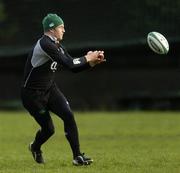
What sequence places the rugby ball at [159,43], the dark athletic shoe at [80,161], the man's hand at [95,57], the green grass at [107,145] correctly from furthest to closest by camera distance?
1. the rugby ball at [159,43]
2. the dark athletic shoe at [80,161]
3. the green grass at [107,145]
4. the man's hand at [95,57]

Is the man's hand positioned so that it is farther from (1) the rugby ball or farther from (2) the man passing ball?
(1) the rugby ball

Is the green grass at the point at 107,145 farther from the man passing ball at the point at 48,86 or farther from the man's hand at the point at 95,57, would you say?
the man's hand at the point at 95,57

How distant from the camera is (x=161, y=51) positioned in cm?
1110

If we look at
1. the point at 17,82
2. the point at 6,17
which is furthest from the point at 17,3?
the point at 17,82

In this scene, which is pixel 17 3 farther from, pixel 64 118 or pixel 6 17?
pixel 64 118

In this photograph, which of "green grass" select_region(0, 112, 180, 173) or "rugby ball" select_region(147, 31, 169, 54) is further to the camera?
"rugby ball" select_region(147, 31, 169, 54)

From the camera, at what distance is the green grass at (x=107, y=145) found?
1061cm

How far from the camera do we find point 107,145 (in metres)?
15.5

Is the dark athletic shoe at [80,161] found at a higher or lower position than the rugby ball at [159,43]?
lower

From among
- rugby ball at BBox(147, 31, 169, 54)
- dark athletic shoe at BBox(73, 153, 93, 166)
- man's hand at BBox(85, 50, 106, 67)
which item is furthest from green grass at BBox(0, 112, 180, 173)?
rugby ball at BBox(147, 31, 169, 54)

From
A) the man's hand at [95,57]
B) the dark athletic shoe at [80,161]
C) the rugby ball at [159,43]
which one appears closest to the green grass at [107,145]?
the dark athletic shoe at [80,161]

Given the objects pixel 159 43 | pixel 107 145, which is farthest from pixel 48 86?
pixel 107 145

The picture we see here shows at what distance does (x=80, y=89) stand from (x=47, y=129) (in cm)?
1861

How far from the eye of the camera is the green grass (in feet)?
34.8
